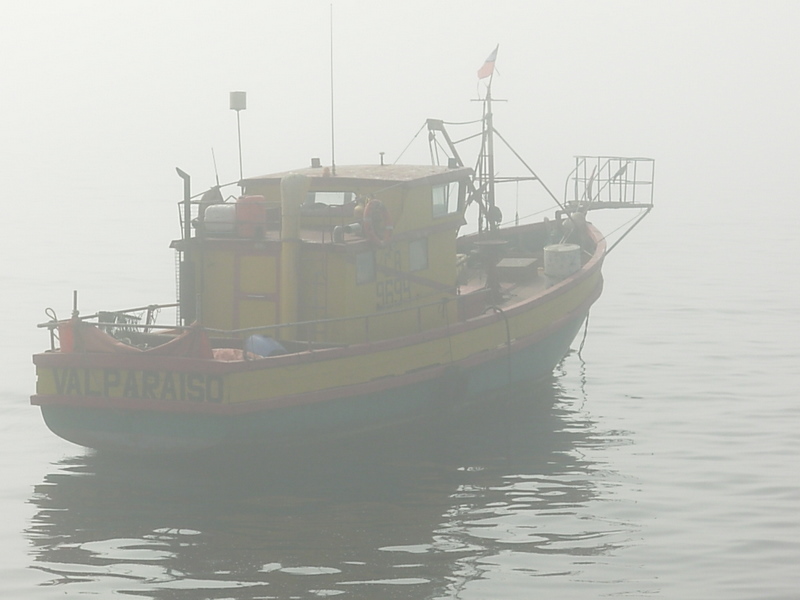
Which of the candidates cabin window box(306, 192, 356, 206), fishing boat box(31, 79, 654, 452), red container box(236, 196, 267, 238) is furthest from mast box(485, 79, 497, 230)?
red container box(236, 196, 267, 238)

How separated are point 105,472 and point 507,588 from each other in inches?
240

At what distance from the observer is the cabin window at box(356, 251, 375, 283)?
16.6 metres

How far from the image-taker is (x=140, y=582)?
11945 millimetres

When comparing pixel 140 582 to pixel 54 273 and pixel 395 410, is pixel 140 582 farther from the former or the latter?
pixel 54 273

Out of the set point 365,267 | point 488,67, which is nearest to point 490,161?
point 488,67

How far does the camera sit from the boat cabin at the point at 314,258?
16.3 metres

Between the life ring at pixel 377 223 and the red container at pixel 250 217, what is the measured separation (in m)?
1.45

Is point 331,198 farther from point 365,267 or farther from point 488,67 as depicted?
point 488,67

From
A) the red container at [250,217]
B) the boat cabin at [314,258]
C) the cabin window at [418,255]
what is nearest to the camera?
the boat cabin at [314,258]

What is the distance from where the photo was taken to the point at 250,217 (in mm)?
16641

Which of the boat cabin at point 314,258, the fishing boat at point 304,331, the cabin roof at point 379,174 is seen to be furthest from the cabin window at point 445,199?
the boat cabin at point 314,258

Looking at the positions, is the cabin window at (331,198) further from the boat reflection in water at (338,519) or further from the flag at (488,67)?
the flag at (488,67)

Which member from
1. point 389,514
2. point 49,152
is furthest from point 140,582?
point 49,152

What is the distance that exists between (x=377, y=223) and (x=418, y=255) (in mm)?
1652
